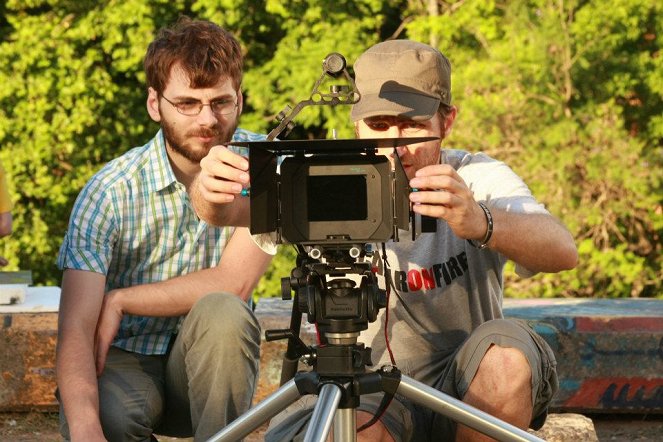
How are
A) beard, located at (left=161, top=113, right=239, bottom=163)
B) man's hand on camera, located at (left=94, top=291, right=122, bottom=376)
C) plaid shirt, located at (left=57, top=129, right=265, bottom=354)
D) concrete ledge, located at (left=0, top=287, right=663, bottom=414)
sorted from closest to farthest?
man's hand on camera, located at (left=94, top=291, right=122, bottom=376) → plaid shirt, located at (left=57, top=129, right=265, bottom=354) → beard, located at (left=161, top=113, right=239, bottom=163) → concrete ledge, located at (left=0, top=287, right=663, bottom=414)

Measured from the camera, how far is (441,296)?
3.14 m

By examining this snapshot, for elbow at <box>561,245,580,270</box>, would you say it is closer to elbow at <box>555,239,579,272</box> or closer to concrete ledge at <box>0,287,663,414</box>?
elbow at <box>555,239,579,272</box>

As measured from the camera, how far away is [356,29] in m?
12.8

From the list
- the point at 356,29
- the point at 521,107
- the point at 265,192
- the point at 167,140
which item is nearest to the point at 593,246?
the point at 521,107

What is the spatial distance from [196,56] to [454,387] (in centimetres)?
139

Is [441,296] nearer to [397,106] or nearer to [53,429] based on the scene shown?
[397,106]

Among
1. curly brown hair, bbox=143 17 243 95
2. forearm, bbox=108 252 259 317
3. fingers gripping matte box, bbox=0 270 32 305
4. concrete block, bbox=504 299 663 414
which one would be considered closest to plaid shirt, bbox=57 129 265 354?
forearm, bbox=108 252 259 317

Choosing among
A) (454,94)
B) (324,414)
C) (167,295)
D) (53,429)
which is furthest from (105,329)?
(454,94)

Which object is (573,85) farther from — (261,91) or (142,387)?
(142,387)

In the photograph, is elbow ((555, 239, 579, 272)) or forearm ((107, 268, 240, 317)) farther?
forearm ((107, 268, 240, 317))

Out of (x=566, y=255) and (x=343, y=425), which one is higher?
(x=566, y=255)

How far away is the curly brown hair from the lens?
368cm

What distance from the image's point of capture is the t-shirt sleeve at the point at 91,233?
3418 millimetres

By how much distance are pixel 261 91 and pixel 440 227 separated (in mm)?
9925
